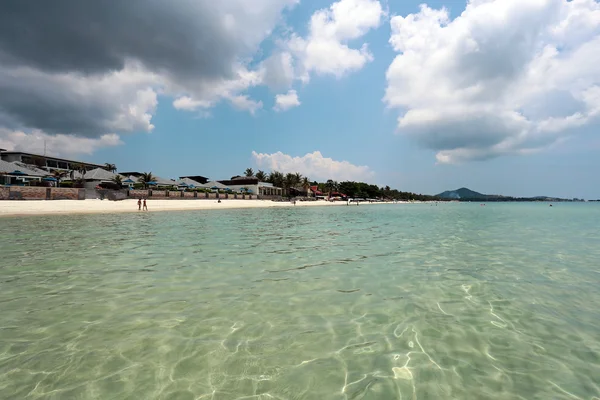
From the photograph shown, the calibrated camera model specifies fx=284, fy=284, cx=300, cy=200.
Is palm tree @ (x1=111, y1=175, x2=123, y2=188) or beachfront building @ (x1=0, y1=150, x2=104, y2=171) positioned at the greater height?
beachfront building @ (x1=0, y1=150, x2=104, y2=171)

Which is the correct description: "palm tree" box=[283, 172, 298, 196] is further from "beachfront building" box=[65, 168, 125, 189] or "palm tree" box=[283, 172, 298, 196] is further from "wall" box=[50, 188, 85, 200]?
"wall" box=[50, 188, 85, 200]

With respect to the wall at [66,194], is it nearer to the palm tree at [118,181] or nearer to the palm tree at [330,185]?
the palm tree at [118,181]

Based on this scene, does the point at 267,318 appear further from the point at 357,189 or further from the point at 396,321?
the point at 357,189

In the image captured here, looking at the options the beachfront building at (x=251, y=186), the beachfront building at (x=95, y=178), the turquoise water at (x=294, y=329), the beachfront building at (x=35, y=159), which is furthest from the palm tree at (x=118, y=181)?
the turquoise water at (x=294, y=329)

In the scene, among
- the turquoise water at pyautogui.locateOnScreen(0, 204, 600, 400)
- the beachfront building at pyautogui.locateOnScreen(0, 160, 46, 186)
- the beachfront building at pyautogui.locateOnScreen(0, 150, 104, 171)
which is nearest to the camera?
the turquoise water at pyautogui.locateOnScreen(0, 204, 600, 400)

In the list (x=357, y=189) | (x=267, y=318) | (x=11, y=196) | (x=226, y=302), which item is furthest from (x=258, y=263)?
(x=357, y=189)

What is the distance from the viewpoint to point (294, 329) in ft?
15.9

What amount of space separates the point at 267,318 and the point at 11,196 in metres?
48.8

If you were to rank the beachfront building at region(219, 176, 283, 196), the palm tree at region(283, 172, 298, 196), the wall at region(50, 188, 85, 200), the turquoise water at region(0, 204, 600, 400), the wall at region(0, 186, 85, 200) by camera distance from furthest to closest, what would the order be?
the palm tree at region(283, 172, 298, 196), the beachfront building at region(219, 176, 283, 196), the wall at region(50, 188, 85, 200), the wall at region(0, 186, 85, 200), the turquoise water at region(0, 204, 600, 400)

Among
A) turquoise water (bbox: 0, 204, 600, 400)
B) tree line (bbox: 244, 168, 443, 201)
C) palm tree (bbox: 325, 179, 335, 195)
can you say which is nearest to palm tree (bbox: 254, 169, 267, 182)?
tree line (bbox: 244, 168, 443, 201)

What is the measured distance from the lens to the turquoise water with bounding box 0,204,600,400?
340cm

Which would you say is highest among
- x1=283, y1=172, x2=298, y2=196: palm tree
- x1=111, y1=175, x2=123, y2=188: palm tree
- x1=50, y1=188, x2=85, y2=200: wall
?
x1=283, y1=172, x2=298, y2=196: palm tree

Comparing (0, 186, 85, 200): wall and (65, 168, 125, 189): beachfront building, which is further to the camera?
(65, 168, 125, 189): beachfront building

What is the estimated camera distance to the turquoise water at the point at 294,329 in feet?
11.2
